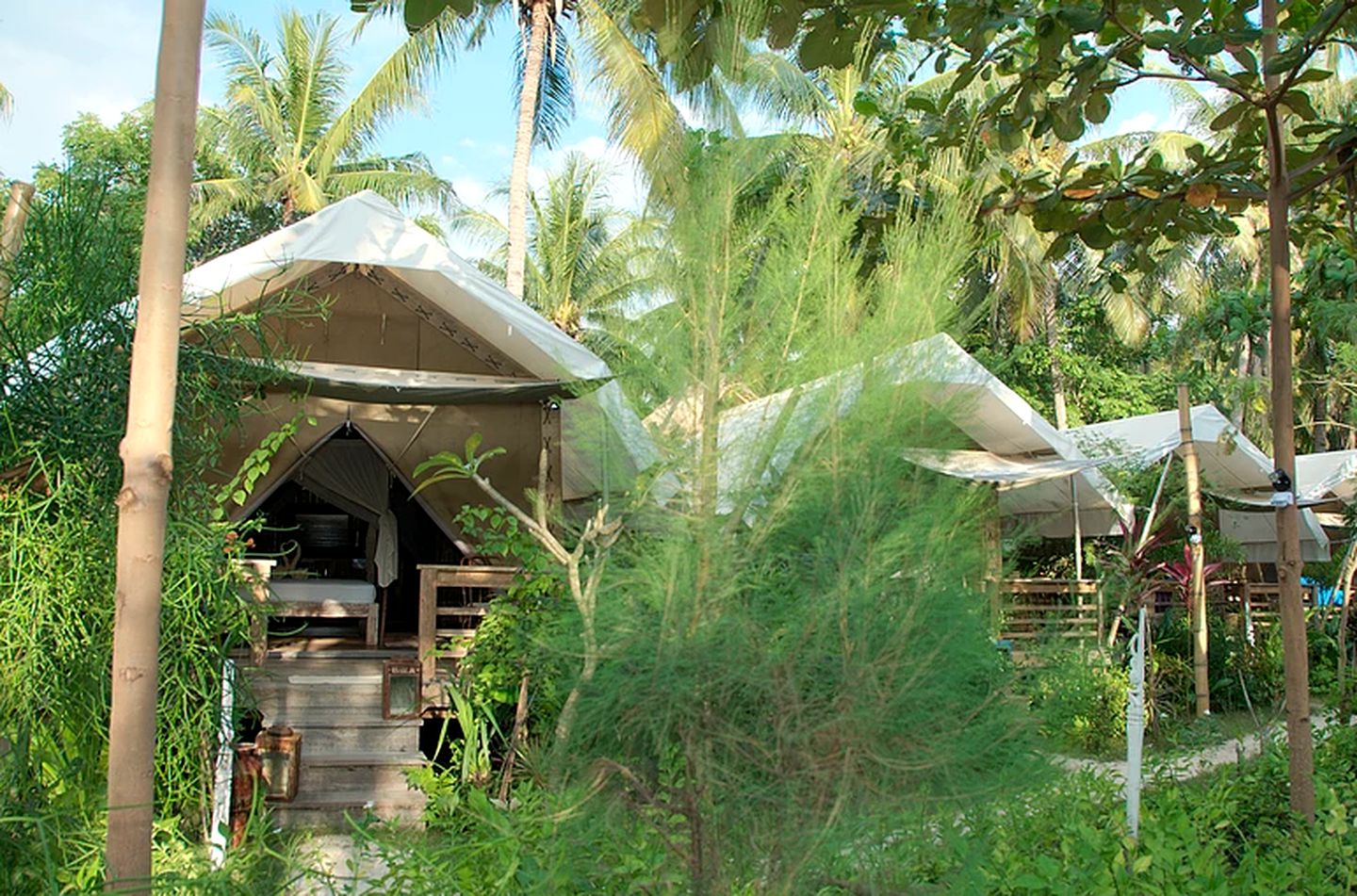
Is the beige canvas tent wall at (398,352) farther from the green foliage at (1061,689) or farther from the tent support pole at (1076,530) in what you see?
the tent support pole at (1076,530)

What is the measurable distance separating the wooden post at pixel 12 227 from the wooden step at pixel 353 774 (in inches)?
128

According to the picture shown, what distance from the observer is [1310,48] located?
3377mm

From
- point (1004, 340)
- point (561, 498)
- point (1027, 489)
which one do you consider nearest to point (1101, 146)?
point (1004, 340)

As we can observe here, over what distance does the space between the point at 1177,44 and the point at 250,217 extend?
2079 cm

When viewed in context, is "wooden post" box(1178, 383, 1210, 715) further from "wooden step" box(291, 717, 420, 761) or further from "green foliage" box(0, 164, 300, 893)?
"green foliage" box(0, 164, 300, 893)

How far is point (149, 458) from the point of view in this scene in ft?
6.16

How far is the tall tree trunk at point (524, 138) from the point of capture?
13.9 metres

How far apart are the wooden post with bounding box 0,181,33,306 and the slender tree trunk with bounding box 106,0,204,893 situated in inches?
50.3

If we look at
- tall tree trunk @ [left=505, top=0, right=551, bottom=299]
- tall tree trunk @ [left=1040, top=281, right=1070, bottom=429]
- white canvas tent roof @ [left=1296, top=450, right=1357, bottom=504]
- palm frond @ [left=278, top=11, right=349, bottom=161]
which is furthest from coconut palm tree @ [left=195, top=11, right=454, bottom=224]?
white canvas tent roof @ [left=1296, top=450, right=1357, bottom=504]

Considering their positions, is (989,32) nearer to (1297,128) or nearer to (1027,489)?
(1297,128)

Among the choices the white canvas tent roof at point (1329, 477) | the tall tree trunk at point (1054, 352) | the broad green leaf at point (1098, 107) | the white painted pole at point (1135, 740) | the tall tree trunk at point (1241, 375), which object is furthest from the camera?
the tall tree trunk at point (1241, 375)

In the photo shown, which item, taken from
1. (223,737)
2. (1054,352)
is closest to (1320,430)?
(1054,352)

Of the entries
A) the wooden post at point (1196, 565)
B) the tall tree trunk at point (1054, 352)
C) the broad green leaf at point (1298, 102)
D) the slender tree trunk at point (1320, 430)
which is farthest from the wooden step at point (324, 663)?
the slender tree trunk at point (1320, 430)

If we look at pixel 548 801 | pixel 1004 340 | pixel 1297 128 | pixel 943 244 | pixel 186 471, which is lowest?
pixel 548 801
